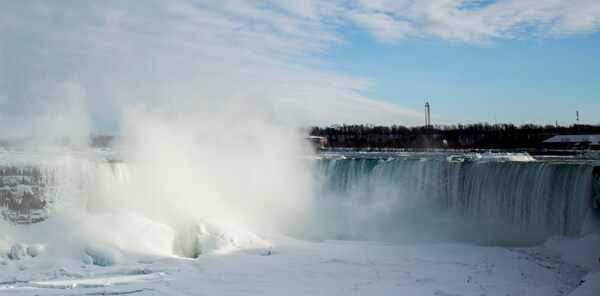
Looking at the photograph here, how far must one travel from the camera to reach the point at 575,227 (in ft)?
50.8

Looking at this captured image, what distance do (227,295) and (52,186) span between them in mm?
8317

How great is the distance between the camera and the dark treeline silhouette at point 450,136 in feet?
199

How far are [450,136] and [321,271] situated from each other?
195ft

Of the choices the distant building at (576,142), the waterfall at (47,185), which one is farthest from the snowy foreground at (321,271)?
the distant building at (576,142)

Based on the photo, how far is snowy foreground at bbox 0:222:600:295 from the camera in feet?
36.4

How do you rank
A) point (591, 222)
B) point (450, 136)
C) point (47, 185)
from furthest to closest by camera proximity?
point (450, 136) < point (47, 185) < point (591, 222)

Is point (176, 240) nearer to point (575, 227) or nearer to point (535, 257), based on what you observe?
point (535, 257)

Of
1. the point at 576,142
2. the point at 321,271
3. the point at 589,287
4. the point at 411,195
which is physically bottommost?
the point at 321,271

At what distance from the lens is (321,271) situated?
42.2 ft

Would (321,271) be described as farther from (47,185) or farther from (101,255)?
(47,185)

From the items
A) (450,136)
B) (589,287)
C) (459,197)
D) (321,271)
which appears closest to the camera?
(589,287)

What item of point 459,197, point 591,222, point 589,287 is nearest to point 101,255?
point 589,287

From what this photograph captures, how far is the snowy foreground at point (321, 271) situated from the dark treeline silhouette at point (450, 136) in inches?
1717

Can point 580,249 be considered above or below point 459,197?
below
